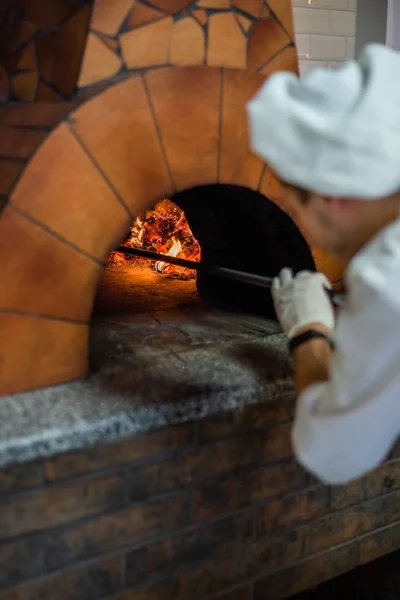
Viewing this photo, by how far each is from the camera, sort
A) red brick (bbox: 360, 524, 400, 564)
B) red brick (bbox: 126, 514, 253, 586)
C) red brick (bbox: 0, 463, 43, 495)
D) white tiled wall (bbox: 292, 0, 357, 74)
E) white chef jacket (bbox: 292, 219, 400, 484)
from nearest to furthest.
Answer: white chef jacket (bbox: 292, 219, 400, 484), red brick (bbox: 0, 463, 43, 495), red brick (bbox: 126, 514, 253, 586), red brick (bbox: 360, 524, 400, 564), white tiled wall (bbox: 292, 0, 357, 74)

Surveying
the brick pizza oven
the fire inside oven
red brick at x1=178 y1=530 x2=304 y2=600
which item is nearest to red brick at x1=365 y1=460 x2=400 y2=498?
the brick pizza oven

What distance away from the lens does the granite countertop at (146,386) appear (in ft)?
3.36

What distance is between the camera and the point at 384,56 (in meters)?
0.77

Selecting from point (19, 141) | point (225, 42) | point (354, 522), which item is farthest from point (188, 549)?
point (225, 42)

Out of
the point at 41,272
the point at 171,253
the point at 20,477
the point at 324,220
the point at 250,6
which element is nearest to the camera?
the point at 324,220

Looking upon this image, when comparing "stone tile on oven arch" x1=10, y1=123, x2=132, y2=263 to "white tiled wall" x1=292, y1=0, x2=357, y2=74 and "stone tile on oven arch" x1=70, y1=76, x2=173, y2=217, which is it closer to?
"stone tile on oven arch" x1=70, y1=76, x2=173, y2=217

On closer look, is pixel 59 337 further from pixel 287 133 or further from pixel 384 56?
pixel 384 56

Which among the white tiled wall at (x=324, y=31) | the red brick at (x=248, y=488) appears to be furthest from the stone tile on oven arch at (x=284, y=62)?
the red brick at (x=248, y=488)

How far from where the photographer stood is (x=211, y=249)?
194cm

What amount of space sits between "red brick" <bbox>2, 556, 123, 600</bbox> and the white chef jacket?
0.56 meters

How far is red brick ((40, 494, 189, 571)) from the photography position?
3.52 ft

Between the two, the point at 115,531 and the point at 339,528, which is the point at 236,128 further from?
the point at 339,528

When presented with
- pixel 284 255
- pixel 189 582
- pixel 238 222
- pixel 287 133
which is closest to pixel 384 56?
pixel 287 133

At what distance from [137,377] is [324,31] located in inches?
53.3
